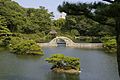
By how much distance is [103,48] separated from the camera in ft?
102

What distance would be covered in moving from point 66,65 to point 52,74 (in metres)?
1.23

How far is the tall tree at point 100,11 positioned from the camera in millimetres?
5121

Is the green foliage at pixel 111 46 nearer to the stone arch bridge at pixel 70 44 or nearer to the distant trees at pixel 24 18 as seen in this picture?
the stone arch bridge at pixel 70 44

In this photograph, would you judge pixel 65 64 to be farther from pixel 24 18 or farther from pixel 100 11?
pixel 24 18

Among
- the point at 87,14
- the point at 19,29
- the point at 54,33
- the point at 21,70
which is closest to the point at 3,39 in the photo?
the point at 19,29

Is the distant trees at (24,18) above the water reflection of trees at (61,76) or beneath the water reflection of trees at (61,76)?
above

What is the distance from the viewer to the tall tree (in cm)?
512

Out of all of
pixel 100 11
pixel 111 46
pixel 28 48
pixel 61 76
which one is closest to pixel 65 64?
pixel 61 76

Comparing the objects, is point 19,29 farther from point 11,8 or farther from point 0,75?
point 0,75

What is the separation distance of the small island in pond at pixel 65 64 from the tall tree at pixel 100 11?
34.8 ft

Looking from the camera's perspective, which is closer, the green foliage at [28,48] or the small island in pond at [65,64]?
the small island in pond at [65,64]

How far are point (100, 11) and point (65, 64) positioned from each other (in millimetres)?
11799

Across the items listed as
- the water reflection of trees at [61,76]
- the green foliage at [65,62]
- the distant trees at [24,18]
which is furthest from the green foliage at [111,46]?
the water reflection of trees at [61,76]

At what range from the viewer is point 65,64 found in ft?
55.5
